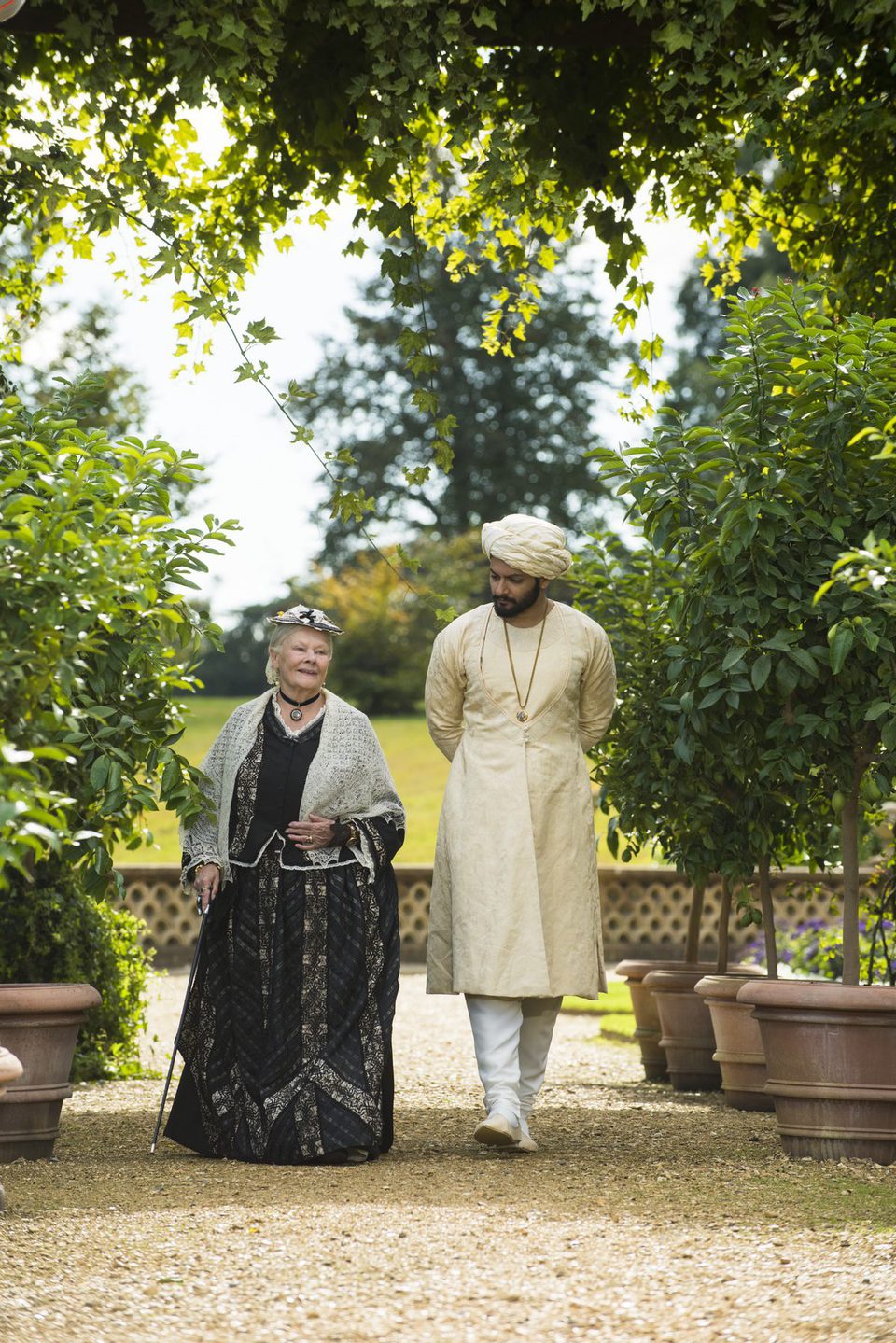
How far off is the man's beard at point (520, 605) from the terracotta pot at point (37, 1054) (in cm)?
175

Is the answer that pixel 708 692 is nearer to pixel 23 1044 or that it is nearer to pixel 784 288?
pixel 784 288

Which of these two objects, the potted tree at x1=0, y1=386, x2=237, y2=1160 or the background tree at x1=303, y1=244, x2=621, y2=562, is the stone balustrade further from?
the background tree at x1=303, y1=244, x2=621, y2=562

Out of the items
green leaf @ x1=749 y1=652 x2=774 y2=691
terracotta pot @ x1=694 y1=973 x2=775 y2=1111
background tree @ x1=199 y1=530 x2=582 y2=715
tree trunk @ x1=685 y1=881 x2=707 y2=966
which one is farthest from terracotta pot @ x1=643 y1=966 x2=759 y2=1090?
background tree @ x1=199 y1=530 x2=582 y2=715

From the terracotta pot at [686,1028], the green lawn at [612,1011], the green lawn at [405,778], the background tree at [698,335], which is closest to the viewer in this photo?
the terracotta pot at [686,1028]

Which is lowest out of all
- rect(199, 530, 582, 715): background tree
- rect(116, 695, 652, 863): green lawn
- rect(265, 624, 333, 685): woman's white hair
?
rect(265, 624, 333, 685): woman's white hair

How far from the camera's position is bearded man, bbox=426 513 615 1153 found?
506 centimetres

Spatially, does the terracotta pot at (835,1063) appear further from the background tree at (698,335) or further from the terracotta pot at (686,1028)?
the background tree at (698,335)

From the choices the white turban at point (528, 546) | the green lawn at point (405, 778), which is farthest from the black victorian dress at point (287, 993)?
the green lawn at point (405, 778)

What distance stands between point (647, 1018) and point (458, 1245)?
4.05 meters

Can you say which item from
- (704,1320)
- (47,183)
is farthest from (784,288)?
(704,1320)

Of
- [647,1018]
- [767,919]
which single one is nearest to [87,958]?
[647,1018]

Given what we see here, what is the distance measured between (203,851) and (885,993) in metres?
2.15

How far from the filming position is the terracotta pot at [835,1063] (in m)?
4.76

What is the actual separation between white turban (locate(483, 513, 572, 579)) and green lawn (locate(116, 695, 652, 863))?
804cm
